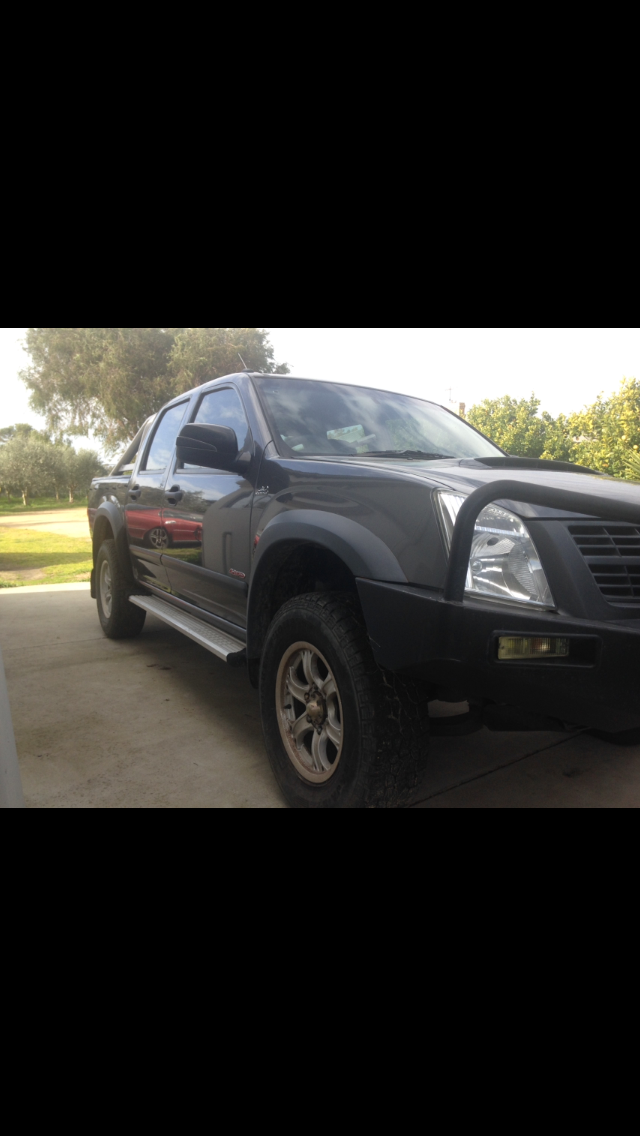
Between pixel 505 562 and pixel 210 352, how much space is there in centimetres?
2304

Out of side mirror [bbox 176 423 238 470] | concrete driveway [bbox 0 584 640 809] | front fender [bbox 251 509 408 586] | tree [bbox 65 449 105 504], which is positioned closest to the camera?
front fender [bbox 251 509 408 586]

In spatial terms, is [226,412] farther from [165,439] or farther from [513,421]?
[513,421]

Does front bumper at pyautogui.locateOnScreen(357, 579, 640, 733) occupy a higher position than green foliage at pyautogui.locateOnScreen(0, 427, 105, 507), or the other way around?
front bumper at pyautogui.locateOnScreen(357, 579, 640, 733)

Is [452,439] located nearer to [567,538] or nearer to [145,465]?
[567,538]

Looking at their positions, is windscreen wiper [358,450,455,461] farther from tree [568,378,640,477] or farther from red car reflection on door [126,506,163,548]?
tree [568,378,640,477]

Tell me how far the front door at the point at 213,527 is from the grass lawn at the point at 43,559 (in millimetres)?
5955

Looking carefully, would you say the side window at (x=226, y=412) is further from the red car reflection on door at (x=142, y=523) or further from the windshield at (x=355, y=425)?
the red car reflection on door at (x=142, y=523)

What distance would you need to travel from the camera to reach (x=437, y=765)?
3.14 meters

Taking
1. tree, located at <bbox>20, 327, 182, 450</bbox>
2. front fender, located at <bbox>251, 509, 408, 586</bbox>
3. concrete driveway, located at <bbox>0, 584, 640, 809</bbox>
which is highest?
tree, located at <bbox>20, 327, 182, 450</bbox>

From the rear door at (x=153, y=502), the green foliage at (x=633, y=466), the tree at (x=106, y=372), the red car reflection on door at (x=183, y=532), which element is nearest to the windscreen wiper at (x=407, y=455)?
the red car reflection on door at (x=183, y=532)

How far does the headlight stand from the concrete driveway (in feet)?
4.12

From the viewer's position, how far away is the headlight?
1.83 m

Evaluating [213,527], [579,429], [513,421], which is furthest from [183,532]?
[513,421]

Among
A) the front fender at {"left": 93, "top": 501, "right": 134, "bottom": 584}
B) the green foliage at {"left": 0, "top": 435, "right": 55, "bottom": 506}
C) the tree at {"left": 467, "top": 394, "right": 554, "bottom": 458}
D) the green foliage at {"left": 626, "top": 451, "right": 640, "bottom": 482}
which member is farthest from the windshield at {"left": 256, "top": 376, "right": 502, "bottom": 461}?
the green foliage at {"left": 0, "top": 435, "right": 55, "bottom": 506}
